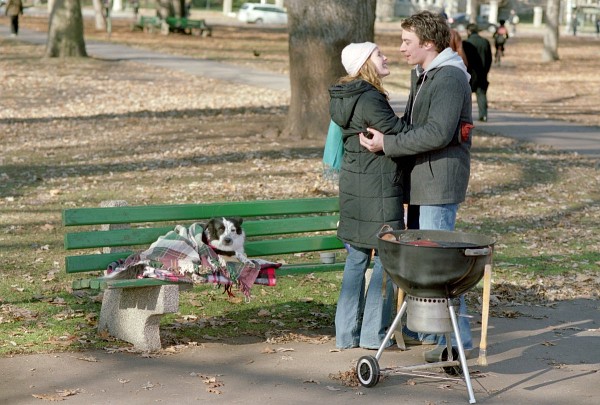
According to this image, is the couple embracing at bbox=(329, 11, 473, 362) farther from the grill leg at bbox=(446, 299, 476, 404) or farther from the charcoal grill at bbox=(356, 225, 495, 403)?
the grill leg at bbox=(446, 299, 476, 404)

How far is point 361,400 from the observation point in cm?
573

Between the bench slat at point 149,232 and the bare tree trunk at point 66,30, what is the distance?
23546mm

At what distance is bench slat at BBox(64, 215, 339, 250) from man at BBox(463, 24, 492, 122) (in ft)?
39.3

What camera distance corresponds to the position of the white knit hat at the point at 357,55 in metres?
6.33

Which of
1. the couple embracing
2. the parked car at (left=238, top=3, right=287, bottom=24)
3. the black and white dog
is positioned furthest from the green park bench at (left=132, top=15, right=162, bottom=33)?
the couple embracing

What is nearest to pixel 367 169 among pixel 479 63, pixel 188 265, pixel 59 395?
pixel 188 265

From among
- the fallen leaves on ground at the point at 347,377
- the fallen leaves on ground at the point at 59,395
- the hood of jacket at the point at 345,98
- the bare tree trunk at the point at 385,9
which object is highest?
the hood of jacket at the point at 345,98

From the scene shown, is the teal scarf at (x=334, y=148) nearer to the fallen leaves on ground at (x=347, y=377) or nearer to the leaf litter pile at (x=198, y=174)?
the leaf litter pile at (x=198, y=174)

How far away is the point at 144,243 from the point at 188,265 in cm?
45

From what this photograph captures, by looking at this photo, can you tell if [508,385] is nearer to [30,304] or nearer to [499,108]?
Result: [30,304]

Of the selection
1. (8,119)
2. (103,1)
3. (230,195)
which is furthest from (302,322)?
(103,1)

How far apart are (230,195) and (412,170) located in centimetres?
605

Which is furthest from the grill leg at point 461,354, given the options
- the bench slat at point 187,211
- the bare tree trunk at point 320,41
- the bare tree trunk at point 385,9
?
the bare tree trunk at point 385,9

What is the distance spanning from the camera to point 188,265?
6496 mm
